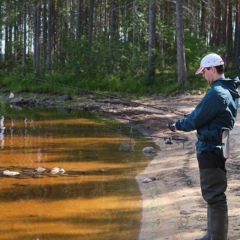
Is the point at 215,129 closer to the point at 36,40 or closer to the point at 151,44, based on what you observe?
the point at 151,44

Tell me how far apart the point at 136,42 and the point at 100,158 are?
18065 millimetres

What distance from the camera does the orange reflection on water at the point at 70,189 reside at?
6.83 metres

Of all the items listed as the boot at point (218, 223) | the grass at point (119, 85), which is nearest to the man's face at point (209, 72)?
the boot at point (218, 223)

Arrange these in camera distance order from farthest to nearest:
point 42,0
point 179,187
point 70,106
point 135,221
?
point 42,0, point 70,106, point 179,187, point 135,221

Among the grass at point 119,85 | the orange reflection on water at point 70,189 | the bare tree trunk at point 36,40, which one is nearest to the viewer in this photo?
the orange reflection on water at point 70,189

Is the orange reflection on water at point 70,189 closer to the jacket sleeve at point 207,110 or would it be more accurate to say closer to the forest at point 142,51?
the jacket sleeve at point 207,110

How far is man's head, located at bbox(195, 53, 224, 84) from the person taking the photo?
4918mm

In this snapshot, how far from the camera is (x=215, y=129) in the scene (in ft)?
15.8

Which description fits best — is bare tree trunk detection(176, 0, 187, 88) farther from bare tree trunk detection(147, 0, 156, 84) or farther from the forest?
bare tree trunk detection(147, 0, 156, 84)

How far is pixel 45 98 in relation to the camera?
25500mm

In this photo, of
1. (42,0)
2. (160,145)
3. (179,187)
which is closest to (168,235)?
(179,187)

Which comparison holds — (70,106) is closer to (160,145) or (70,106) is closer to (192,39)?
(192,39)

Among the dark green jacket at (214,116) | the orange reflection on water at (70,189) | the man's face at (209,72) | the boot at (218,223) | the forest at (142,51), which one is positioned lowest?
the orange reflection on water at (70,189)

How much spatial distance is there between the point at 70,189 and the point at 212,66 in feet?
15.0
